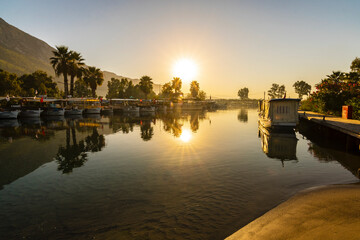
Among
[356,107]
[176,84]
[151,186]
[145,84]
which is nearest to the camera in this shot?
[151,186]

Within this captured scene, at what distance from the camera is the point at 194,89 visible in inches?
7313

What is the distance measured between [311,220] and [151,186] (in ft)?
21.4

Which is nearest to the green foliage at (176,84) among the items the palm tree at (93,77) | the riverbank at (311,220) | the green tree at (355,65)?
the palm tree at (93,77)

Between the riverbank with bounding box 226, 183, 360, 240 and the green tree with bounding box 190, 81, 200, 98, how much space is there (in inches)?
7011

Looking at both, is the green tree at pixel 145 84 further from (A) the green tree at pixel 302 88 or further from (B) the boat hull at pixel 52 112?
(A) the green tree at pixel 302 88

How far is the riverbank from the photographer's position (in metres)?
5.12

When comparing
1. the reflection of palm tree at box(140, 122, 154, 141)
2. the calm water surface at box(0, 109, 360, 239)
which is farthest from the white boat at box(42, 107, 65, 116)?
the calm water surface at box(0, 109, 360, 239)

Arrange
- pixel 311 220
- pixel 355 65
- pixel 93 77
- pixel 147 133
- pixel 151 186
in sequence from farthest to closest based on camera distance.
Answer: pixel 93 77 → pixel 355 65 → pixel 147 133 → pixel 151 186 → pixel 311 220

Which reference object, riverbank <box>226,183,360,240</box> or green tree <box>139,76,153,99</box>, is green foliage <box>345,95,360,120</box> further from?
green tree <box>139,76,153,99</box>

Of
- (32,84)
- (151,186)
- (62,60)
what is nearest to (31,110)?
(62,60)

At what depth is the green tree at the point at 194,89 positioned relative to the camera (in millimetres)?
185000

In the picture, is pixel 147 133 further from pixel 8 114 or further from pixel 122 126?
pixel 8 114

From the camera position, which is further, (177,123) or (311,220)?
(177,123)

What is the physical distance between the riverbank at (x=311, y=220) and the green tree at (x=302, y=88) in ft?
594
